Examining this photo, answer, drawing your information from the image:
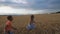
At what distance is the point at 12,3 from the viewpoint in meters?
0.99

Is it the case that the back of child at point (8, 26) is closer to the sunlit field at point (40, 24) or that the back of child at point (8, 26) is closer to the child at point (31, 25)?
the sunlit field at point (40, 24)

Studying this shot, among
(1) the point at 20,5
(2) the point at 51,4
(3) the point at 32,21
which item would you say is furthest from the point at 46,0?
(3) the point at 32,21

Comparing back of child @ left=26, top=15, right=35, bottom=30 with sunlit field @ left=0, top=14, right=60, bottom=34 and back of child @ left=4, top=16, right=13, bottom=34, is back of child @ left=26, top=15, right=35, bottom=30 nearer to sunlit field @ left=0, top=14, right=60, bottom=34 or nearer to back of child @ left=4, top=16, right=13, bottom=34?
sunlit field @ left=0, top=14, right=60, bottom=34

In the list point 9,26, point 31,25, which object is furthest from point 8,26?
point 31,25

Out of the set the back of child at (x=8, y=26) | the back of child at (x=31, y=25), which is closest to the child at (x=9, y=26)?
the back of child at (x=8, y=26)

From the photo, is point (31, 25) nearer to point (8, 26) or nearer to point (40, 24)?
point (40, 24)

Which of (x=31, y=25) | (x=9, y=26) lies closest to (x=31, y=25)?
(x=31, y=25)

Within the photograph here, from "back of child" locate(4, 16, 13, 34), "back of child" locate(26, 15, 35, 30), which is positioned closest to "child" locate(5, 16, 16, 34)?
"back of child" locate(4, 16, 13, 34)

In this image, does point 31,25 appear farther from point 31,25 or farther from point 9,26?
point 9,26

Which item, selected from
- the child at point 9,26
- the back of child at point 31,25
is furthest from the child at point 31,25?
the child at point 9,26

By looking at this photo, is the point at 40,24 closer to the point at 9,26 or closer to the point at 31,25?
the point at 31,25

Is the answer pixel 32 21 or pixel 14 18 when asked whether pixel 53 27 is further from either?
pixel 14 18

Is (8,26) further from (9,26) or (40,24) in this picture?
(40,24)

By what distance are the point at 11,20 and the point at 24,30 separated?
0.52 ft
